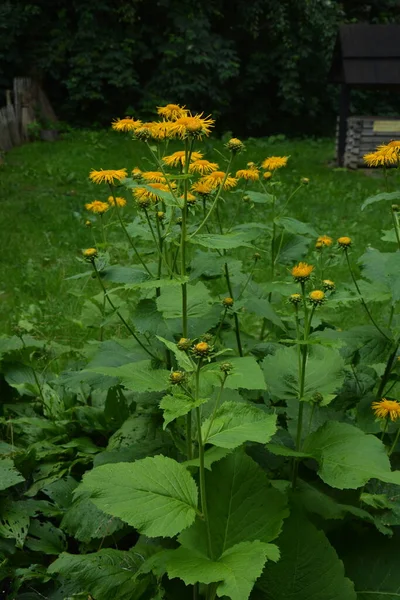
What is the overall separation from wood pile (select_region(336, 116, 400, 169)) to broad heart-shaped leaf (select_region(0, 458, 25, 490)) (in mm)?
9734

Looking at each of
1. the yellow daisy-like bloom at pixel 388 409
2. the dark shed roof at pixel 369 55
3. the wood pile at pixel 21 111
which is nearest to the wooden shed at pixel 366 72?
the dark shed roof at pixel 369 55

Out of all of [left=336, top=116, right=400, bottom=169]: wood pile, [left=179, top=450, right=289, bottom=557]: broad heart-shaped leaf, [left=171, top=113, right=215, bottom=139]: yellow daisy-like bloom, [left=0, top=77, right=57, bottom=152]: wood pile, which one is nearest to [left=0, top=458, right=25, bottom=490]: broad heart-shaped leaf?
[left=179, top=450, right=289, bottom=557]: broad heart-shaped leaf

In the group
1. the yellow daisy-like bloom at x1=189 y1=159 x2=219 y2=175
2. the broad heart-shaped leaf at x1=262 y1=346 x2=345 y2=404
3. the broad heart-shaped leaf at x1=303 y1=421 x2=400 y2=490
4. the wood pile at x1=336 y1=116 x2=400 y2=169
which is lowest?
the wood pile at x1=336 y1=116 x2=400 y2=169

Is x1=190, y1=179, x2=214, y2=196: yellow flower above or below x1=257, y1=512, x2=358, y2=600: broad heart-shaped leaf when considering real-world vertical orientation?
above

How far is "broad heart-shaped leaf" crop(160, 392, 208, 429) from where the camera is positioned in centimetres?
146

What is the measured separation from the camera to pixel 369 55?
11773 mm

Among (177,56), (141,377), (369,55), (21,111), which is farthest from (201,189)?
(177,56)

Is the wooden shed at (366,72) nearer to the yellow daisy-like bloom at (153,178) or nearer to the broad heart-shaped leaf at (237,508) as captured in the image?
the yellow daisy-like bloom at (153,178)

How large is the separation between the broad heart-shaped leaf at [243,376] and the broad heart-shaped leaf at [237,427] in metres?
0.05

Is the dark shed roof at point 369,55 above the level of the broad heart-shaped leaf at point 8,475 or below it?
above

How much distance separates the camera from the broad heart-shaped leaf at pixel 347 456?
1664 mm

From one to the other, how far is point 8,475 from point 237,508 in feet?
2.35

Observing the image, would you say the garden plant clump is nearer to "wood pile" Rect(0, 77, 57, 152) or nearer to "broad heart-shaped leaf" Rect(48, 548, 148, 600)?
"broad heart-shaped leaf" Rect(48, 548, 148, 600)

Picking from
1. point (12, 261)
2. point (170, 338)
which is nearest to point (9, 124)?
point (12, 261)
